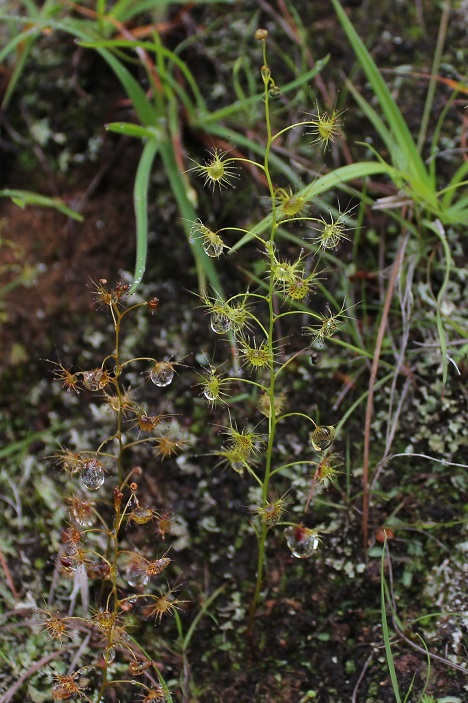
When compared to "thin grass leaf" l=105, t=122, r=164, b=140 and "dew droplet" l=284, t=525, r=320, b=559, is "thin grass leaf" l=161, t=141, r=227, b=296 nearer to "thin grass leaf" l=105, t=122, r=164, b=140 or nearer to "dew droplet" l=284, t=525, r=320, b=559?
"thin grass leaf" l=105, t=122, r=164, b=140

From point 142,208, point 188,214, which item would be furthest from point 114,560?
point 188,214

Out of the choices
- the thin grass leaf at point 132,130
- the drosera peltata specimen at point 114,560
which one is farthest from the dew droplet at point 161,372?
the thin grass leaf at point 132,130

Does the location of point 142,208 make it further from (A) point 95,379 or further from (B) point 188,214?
(A) point 95,379

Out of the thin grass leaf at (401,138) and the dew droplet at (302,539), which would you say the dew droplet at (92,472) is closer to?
the dew droplet at (302,539)

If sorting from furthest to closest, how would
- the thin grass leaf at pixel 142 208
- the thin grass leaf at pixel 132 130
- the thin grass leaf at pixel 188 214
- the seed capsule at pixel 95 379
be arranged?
the thin grass leaf at pixel 188 214
the thin grass leaf at pixel 132 130
the thin grass leaf at pixel 142 208
the seed capsule at pixel 95 379

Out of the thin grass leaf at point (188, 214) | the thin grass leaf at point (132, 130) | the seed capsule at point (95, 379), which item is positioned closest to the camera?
the seed capsule at point (95, 379)

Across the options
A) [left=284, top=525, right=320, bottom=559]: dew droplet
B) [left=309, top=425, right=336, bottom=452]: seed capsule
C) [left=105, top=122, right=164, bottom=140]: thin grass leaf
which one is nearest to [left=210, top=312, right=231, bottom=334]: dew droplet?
[left=309, top=425, right=336, bottom=452]: seed capsule
